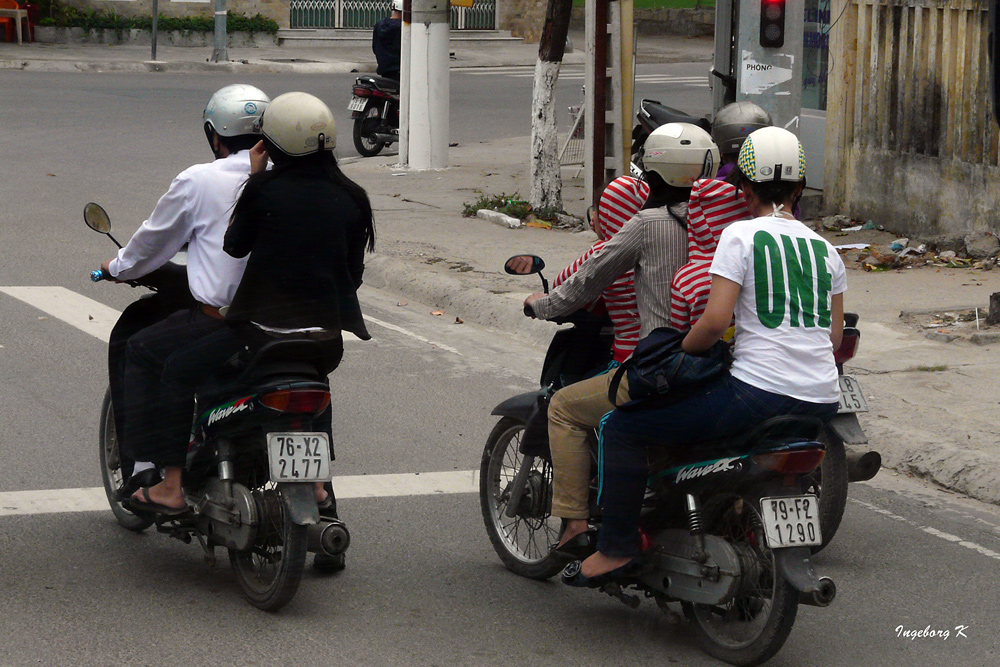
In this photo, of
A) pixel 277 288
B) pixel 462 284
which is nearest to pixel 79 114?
pixel 462 284

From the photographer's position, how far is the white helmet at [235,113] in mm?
4926

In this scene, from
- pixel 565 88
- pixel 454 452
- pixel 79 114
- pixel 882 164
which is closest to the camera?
pixel 454 452

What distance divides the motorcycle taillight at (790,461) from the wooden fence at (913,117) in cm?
783

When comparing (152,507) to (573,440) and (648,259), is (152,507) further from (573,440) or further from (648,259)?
(648,259)

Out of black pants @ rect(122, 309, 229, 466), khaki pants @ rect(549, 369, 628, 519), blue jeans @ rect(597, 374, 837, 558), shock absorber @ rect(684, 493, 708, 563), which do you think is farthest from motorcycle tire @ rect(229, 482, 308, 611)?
shock absorber @ rect(684, 493, 708, 563)

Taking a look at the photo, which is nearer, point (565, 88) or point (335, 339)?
point (335, 339)

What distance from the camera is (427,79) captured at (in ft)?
50.4

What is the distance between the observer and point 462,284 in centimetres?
1039

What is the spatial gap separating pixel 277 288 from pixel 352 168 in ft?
38.9

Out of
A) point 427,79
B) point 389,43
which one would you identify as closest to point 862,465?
point 427,79

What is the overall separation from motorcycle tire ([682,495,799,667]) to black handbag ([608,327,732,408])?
421 mm

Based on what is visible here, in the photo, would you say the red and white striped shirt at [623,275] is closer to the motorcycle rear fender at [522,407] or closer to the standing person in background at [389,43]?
the motorcycle rear fender at [522,407]

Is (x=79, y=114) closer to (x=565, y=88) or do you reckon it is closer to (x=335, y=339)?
(x=565, y=88)

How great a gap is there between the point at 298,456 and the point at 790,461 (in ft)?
5.29
